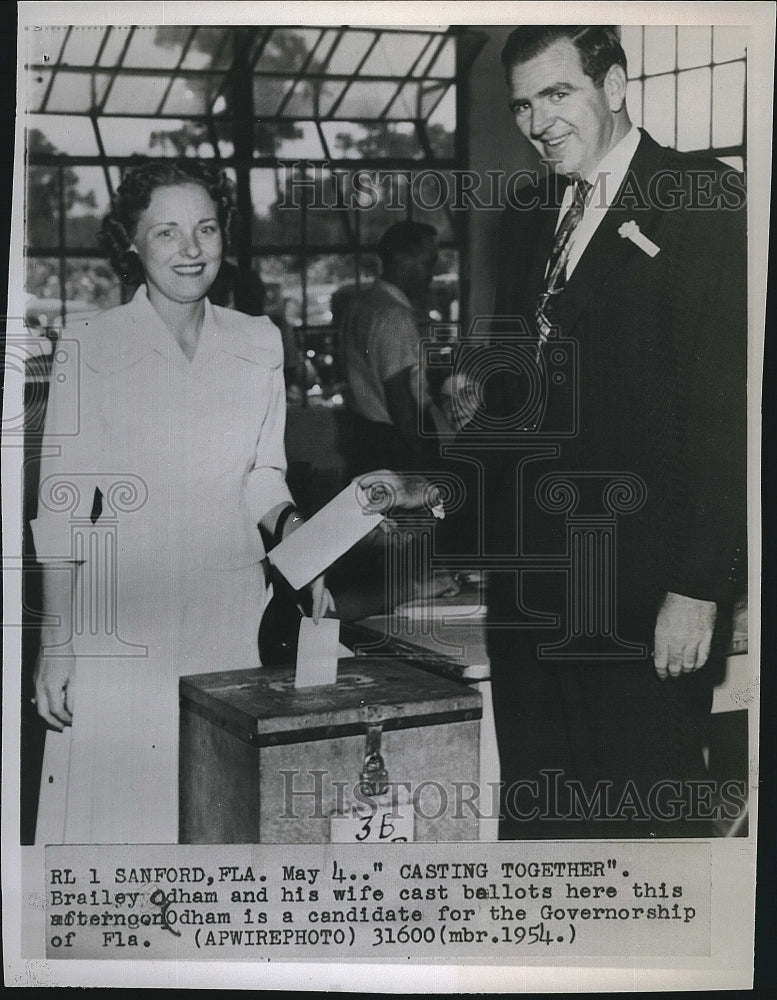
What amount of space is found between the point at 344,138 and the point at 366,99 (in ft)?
0.38

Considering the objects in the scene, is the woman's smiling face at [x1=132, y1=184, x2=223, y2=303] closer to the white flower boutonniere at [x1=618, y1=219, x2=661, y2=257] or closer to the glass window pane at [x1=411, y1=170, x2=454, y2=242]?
the glass window pane at [x1=411, y1=170, x2=454, y2=242]

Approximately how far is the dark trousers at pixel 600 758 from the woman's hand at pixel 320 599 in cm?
47

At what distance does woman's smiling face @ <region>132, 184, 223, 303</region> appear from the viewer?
2545mm

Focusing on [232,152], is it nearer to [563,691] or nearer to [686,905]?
[563,691]

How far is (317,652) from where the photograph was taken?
2.57 meters

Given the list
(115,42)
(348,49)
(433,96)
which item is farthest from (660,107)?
(115,42)

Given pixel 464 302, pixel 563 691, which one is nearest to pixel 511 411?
pixel 464 302

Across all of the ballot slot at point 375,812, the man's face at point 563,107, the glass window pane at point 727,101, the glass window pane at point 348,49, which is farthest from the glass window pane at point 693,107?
the ballot slot at point 375,812

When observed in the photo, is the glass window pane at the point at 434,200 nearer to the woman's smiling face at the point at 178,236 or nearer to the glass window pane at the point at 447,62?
the glass window pane at the point at 447,62

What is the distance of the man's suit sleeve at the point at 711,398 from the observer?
101 inches

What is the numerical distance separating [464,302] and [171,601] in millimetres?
1046

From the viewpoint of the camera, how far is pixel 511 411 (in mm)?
2561

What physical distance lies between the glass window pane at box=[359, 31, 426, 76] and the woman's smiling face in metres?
0.54

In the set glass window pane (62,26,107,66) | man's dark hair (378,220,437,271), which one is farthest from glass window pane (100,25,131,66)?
man's dark hair (378,220,437,271)
